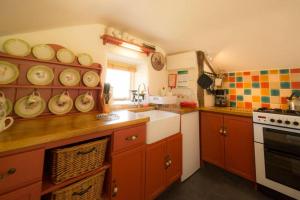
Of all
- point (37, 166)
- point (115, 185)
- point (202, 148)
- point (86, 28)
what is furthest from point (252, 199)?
point (86, 28)

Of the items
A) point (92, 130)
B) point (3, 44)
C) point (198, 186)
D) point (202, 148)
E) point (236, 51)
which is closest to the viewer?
point (92, 130)

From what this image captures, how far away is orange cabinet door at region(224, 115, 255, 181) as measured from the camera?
1647mm

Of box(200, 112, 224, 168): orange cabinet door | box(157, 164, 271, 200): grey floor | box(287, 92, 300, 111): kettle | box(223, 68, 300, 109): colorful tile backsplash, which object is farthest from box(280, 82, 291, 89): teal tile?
box(157, 164, 271, 200): grey floor

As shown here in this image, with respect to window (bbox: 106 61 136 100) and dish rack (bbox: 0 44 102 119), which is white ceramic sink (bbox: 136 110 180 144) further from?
window (bbox: 106 61 136 100)

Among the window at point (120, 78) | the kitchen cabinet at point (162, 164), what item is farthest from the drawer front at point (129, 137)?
the window at point (120, 78)

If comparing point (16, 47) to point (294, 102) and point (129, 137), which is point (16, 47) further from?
point (294, 102)

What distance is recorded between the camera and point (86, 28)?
1.44 meters

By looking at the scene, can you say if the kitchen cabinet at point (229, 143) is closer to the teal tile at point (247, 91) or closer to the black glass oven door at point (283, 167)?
the black glass oven door at point (283, 167)

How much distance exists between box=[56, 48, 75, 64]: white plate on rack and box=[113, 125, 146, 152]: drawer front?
0.85 m

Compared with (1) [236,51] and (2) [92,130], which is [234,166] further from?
(2) [92,130]

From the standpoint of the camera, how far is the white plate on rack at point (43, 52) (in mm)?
1137

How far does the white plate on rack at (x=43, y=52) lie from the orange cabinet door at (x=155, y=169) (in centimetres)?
120

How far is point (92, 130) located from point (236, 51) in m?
2.07

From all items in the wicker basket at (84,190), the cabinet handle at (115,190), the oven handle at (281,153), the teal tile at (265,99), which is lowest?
the cabinet handle at (115,190)
